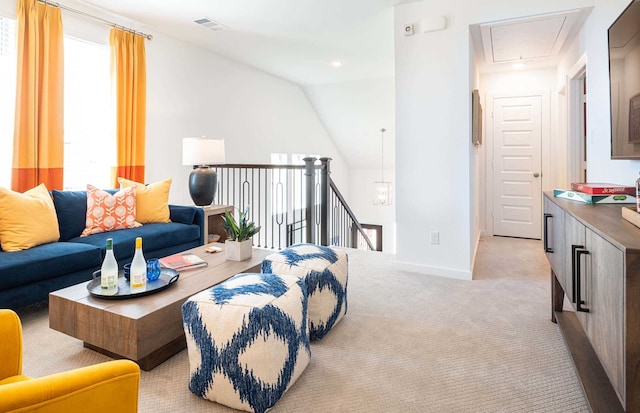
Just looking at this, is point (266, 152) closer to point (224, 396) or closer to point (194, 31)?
point (194, 31)

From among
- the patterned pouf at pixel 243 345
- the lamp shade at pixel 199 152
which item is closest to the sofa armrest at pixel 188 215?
the lamp shade at pixel 199 152

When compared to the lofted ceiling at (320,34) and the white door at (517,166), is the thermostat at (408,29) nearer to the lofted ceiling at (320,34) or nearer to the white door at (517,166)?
the lofted ceiling at (320,34)

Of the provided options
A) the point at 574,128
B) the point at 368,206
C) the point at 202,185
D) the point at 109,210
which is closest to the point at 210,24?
the point at 202,185

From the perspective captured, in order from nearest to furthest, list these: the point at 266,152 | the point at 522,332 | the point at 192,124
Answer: the point at 522,332, the point at 192,124, the point at 266,152

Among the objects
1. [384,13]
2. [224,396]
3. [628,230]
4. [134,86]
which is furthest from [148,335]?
[384,13]

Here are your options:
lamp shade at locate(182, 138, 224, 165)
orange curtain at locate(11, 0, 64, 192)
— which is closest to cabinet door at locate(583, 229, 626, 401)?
lamp shade at locate(182, 138, 224, 165)

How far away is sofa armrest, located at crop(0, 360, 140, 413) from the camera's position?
707mm

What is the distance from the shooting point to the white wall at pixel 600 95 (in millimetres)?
2529

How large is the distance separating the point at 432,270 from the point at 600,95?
76.7 inches

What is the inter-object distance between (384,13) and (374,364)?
3295mm

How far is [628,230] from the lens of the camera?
1.07 meters

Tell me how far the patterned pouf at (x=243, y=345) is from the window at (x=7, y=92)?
8.57ft

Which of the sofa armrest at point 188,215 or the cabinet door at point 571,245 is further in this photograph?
the sofa armrest at point 188,215

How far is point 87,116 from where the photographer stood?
12.0ft
